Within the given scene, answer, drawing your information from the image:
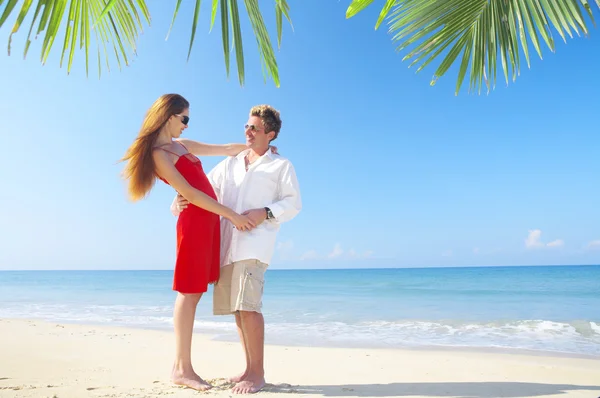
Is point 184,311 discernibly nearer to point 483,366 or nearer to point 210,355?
point 210,355

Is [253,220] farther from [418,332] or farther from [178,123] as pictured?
[418,332]

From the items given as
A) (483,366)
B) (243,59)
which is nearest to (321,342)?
(483,366)

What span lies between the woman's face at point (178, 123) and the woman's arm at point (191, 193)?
0.22 meters

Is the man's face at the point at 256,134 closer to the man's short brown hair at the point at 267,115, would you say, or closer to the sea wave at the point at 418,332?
the man's short brown hair at the point at 267,115

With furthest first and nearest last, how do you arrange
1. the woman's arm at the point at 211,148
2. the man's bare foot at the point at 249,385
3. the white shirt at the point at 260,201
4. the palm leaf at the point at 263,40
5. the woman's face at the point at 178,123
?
the woman's arm at the point at 211,148 → the woman's face at the point at 178,123 → the white shirt at the point at 260,201 → the man's bare foot at the point at 249,385 → the palm leaf at the point at 263,40

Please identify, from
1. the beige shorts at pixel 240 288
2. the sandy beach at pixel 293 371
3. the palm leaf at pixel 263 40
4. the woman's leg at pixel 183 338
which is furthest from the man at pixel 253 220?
the palm leaf at pixel 263 40

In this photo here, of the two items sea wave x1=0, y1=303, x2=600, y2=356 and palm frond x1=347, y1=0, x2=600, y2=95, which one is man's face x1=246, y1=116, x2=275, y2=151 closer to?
palm frond x1=347, y1=0, x2=600, y2=95

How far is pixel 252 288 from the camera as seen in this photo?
2.89m

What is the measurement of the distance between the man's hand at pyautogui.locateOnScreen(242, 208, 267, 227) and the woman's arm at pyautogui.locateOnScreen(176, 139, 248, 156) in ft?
1.96

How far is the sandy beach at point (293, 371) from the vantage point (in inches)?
122

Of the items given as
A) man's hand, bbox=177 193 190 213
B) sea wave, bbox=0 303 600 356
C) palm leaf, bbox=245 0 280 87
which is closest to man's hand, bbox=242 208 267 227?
man's hand, bbox=177 193 190 213

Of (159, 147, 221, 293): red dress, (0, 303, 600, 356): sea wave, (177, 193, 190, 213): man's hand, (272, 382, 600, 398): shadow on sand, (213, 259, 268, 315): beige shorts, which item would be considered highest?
(177, 193, 190, 213): man's hand

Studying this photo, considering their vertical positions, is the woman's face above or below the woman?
above

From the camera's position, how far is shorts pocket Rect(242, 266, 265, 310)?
2.88 m
